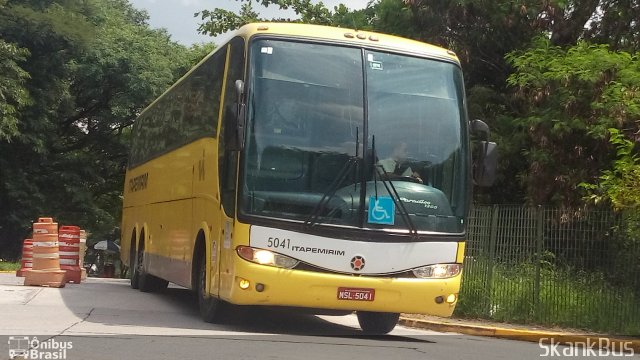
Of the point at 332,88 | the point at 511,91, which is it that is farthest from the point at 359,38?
the point at 511,91

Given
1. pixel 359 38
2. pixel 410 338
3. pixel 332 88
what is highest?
pixel 359 38

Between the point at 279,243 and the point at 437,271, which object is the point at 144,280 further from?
the point at 437,271

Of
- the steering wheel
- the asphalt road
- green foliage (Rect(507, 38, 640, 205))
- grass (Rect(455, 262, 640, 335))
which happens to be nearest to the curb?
the asphalt road

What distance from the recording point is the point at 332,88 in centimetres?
1149

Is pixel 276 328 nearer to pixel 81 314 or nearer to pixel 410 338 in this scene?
pixel 410 338

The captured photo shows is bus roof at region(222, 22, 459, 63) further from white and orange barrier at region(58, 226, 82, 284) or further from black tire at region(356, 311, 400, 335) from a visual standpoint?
white and orange barrier at region(58, 226, 82, 284)

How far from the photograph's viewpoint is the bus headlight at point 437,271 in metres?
11.4

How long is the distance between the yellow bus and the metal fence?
379 cm

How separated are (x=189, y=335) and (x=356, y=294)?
78.0 inches

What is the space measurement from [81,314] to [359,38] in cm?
529

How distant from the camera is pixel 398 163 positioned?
37.4 ft

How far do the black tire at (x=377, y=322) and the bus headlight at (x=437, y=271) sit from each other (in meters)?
1.66

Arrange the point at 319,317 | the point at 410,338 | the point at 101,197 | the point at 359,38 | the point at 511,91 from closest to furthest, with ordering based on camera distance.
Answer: the point at 359,38
the point at 410,338
the point at 319,317
the point at 511,91
the point at 101,197

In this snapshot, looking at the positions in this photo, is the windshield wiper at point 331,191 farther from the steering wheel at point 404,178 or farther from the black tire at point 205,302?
the black tire at point 205,302
